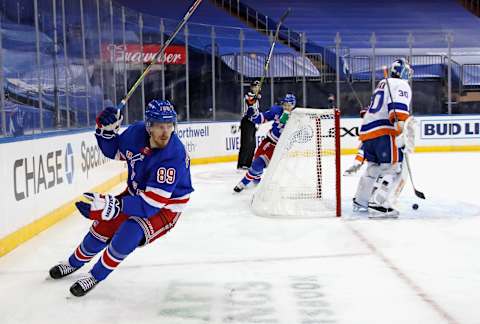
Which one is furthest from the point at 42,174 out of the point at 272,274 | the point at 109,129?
the point at 272,274

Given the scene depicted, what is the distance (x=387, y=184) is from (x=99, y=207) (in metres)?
3.10

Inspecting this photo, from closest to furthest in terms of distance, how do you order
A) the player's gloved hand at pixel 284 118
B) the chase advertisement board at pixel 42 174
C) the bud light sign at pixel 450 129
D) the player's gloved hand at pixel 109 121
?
the player's gloved hand at pixel 109 121 → the chase advertisement board at pixel 42 174 → the player's gloved hand at pixel 284 118 → the bud light sign at pixel 450 129

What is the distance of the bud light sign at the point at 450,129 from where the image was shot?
12.6m

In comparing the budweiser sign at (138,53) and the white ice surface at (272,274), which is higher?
the budweiser sign at (138,53)

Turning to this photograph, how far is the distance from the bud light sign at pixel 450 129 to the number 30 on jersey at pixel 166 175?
1035cm

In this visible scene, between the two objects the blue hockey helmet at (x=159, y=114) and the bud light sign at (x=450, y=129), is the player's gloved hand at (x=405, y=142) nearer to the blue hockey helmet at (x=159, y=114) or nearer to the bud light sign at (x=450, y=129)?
the blue hockey helmet at (x=159, y=114)

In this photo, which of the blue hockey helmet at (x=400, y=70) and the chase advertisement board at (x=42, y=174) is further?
the blue hockey helmet at (x=400, y=70)

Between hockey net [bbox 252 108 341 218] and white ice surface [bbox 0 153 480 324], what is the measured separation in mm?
263

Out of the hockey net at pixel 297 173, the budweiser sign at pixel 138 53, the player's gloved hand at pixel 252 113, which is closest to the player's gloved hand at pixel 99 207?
the hockey net at pixel 297 173

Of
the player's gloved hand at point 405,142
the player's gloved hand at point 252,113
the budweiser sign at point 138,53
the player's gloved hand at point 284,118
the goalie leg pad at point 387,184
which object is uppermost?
the budweiser sign at point 138,53

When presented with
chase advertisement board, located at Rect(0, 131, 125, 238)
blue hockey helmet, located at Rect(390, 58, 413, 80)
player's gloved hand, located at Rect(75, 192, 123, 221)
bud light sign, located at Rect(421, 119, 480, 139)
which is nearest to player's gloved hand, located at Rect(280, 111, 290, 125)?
blue hockey helmet, located at Rect(390, 58, 413, 80)

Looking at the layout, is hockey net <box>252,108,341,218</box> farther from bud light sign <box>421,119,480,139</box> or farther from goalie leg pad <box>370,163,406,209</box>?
bud light sign <box>421,119,480,139</box>

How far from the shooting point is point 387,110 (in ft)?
17.5

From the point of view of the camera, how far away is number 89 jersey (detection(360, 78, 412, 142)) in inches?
205
